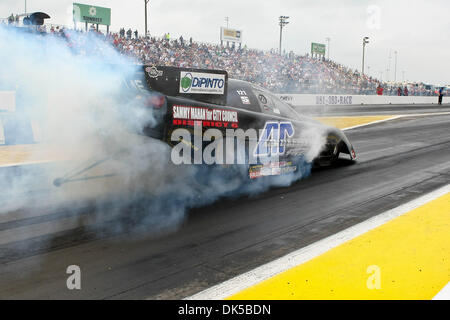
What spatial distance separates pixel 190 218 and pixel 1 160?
494cm

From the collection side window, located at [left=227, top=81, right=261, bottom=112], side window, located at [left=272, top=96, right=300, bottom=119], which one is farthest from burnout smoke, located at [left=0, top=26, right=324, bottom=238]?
side window, located at [left=272, top=96, right=300, bottom=119]

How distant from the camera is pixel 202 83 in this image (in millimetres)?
5598

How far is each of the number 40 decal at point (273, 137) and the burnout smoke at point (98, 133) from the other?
1.46 ft

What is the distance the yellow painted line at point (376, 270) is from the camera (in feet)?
10.4

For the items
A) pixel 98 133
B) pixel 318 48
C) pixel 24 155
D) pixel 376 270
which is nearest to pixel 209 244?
pixel 376 270

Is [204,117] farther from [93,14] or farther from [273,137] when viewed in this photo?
[93,14]

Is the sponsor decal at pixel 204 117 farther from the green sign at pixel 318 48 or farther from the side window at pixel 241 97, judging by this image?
the green sign at pixel 318 48

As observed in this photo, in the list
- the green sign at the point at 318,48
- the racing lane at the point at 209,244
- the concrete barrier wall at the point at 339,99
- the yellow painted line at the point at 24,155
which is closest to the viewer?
the racing lane at the point at 209,244

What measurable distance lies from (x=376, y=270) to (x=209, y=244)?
1.54m

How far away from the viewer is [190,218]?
4898mm

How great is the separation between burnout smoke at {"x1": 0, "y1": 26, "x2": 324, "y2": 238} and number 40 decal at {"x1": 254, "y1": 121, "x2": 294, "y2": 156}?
0.44 m

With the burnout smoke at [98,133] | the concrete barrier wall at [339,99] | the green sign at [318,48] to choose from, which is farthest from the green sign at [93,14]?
the green sign at [318,48]

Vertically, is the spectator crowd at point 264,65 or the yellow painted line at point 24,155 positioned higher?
the spectator crowd at point 264,65
